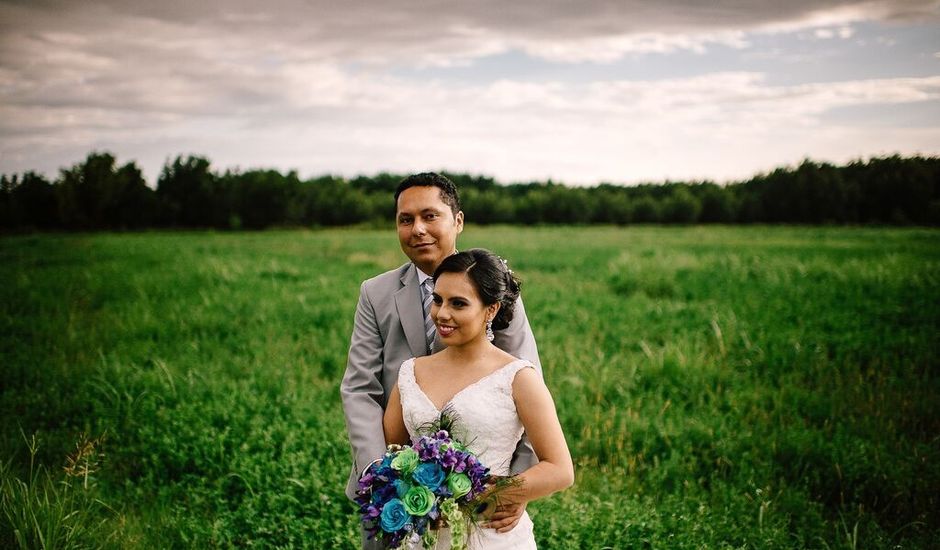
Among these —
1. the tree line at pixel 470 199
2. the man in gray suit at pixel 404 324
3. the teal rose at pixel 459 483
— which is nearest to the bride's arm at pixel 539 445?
the man in gray suit at pixel 404 324

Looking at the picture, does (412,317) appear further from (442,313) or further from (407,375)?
(442,313)

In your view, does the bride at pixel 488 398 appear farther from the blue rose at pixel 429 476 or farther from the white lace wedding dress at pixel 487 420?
the blue rose at pixel 429 476

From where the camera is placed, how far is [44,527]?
12.4 feet

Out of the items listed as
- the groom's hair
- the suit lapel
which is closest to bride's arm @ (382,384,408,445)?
the suit lapel

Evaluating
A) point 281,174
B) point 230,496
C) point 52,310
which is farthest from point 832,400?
point 281,174

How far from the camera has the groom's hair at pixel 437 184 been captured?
9.50ft

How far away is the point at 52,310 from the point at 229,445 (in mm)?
8226

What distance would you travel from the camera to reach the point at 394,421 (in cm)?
274

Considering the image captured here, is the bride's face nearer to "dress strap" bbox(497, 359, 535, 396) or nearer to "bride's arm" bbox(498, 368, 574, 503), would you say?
"dress strap" bbox(497, 359, 535, 396)

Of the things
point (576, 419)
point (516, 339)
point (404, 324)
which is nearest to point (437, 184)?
point (404, 324)

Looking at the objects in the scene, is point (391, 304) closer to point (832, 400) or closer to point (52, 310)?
point (832, 400)

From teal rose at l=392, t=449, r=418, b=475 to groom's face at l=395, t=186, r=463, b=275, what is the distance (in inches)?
41.7

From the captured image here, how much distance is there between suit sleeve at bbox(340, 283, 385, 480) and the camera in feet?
8.92

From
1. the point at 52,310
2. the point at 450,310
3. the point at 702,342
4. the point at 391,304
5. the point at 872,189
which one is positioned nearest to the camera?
the point at 450,310
